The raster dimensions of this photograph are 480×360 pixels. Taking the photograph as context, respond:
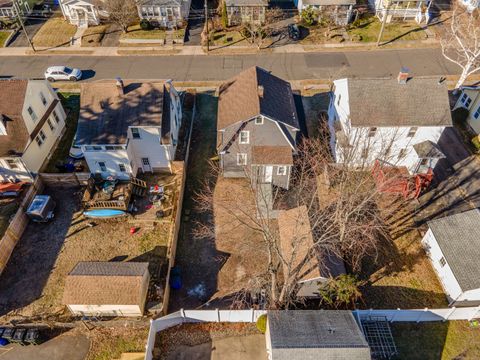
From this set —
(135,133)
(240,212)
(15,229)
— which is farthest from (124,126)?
(240,212)

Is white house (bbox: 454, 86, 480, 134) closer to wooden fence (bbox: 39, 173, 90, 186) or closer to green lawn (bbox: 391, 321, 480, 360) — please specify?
green lawn (bbox: 391, 321, 480, 360)

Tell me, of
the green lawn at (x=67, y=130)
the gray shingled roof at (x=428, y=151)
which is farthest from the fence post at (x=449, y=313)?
the green lawn at (x=67, y=130)

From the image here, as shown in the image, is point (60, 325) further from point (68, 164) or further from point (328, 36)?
point (328, 36)

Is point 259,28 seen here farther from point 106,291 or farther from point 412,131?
point 106,291

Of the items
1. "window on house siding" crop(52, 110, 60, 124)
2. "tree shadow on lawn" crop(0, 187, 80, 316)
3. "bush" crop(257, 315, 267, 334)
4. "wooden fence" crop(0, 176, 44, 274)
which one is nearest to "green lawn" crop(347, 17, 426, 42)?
"window on house siding" crop(52, 110, 60, 124)

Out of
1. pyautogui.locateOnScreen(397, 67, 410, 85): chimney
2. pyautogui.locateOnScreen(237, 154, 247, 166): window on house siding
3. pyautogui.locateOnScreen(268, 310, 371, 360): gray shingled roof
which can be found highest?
pyautogui.locateOnScreen(397, 67, 410, 85): chimney

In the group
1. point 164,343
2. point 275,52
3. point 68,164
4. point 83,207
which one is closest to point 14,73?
point 68,164
